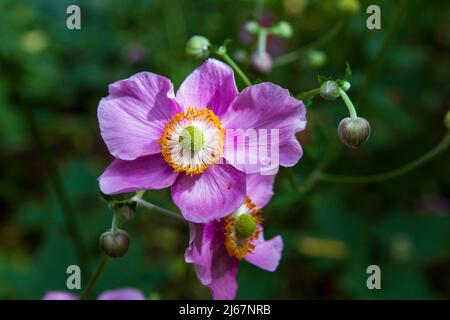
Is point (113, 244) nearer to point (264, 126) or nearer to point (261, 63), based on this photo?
point (264, 126)

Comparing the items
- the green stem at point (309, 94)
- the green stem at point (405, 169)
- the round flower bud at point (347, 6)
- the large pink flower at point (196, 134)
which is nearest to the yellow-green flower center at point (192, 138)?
the large pink flower at point (196, 134)

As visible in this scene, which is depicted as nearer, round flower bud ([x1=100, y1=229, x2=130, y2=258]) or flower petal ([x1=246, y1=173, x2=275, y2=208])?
round flower bud ([x1=100, y1=229, x2=130, y2=258])

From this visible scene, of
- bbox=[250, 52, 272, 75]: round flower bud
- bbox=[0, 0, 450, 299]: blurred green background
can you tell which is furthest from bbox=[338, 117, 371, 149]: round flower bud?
bbox=[250, 52, 272, 75]: round flower bud

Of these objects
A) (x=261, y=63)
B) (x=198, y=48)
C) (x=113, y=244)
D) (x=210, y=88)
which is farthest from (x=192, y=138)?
(x=261, y=63)

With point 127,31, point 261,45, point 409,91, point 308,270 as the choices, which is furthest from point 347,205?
point 127,31

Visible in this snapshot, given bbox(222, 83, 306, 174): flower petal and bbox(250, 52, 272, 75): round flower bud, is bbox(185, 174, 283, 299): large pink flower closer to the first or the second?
bbox(222, 83, 306, 174): flower petal
